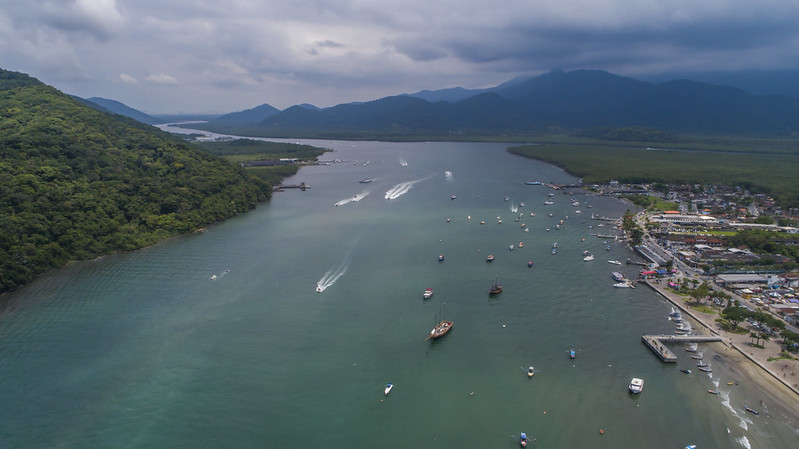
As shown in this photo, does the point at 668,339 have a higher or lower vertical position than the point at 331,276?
lower

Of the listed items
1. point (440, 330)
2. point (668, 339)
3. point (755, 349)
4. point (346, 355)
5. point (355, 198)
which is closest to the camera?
point (346, 355)

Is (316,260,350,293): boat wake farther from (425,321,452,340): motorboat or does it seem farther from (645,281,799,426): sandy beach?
(645,281,799,426): sandy beach

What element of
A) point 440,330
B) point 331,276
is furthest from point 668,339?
point 331,276

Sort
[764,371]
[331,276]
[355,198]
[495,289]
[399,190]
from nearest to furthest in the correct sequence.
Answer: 1. [764,371]
2. [495,289]
3. [331,276]
4. [355,198]
5. [399,190]

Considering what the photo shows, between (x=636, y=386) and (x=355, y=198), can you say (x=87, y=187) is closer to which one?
(x=355, y=198)

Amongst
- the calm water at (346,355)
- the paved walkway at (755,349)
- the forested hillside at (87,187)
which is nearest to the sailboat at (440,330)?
the calm water at (346,355)

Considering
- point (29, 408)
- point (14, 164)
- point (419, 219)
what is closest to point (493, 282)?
point (419, 219)

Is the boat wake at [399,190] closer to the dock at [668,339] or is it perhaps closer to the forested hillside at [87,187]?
the forested hillside at [87,187]
